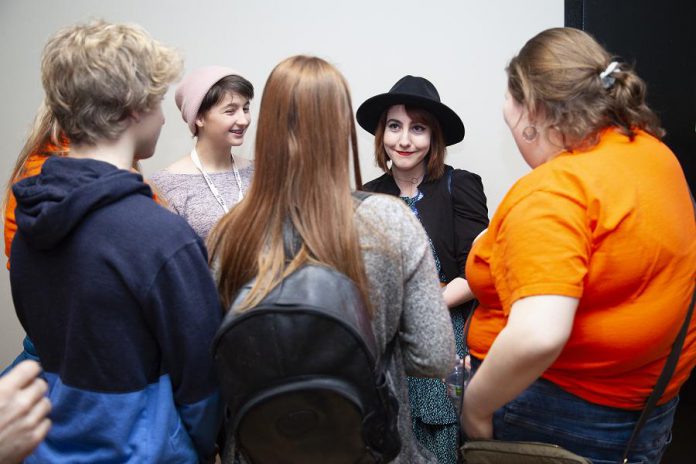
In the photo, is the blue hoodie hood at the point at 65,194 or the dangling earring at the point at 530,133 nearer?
the blue hoodie hood at the point at 65,194

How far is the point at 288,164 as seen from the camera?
40.4 inches

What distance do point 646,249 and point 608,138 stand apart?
0.76ft

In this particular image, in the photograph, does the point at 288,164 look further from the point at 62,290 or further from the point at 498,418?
the point at 498,418

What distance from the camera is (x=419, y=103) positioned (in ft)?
6.62

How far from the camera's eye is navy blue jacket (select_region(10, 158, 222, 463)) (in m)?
A: 0.92

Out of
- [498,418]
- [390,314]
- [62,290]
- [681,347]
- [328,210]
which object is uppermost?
[328,210]

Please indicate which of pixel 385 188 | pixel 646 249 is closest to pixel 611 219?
pixel 646 249

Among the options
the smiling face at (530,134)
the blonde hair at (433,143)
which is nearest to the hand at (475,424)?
the smiling face at (530,134)

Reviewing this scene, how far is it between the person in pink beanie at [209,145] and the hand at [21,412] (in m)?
1.23

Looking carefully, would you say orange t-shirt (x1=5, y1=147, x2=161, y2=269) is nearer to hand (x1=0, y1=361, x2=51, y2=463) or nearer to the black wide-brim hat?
hand (x1=0, y1=361, x2=51, y2=463)

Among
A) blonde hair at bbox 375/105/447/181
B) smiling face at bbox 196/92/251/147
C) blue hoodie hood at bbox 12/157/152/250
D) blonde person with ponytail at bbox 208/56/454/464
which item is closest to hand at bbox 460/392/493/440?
blonde person with ponytail at bbox 208/56/454/464

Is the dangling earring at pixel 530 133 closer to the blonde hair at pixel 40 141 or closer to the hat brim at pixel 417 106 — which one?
the hat brim at pixel 417 106

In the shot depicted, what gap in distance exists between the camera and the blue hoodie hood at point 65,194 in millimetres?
909

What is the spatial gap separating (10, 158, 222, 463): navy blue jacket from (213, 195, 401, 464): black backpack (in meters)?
0.11
